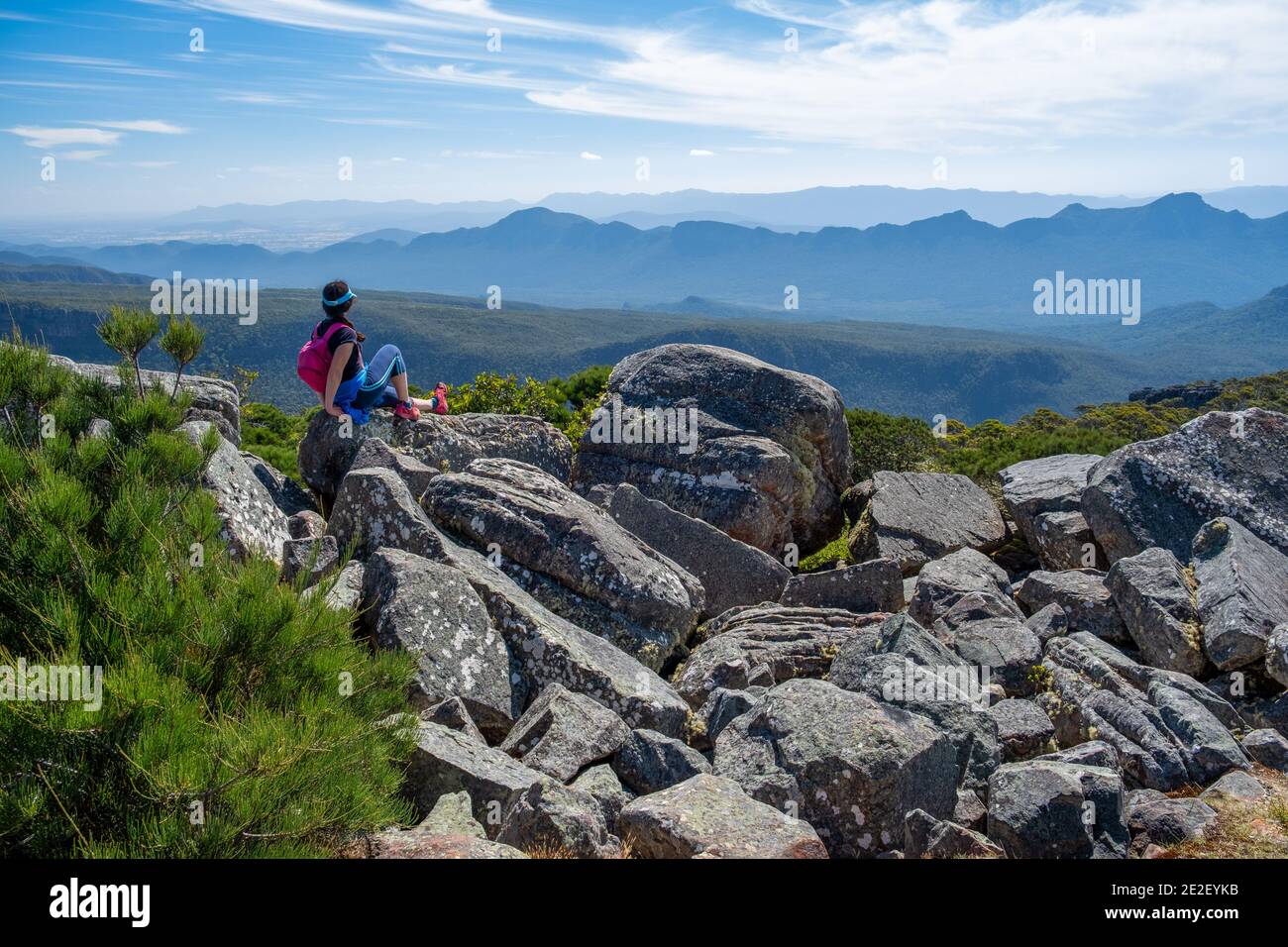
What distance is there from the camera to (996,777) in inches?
336

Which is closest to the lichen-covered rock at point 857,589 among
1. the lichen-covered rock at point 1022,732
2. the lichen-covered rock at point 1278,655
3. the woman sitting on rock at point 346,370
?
the lichen-covered rock at point 1022,732

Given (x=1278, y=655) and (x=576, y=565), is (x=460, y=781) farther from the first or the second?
(x=1278, y=655)

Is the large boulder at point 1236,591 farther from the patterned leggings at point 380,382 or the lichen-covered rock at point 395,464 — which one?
the patterned leggings at point 380,382

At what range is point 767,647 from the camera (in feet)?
39.8

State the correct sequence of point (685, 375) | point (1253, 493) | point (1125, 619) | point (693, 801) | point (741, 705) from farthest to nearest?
point (685, 375) → point (1253, 493) → point (1125, 619) → point (741, 705) → point (693, 801)

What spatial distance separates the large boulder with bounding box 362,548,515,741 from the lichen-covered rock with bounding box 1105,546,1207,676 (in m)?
7.76

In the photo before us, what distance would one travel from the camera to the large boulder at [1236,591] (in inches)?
441

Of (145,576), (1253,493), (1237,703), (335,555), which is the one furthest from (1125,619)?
(145,576)

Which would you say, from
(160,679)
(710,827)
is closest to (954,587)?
(710,827)

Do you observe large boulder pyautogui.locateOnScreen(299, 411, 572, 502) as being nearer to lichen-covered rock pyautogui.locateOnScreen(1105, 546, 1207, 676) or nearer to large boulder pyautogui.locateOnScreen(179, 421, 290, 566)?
large boulder pyautogui.locateOnScreen(179, 421, 290, 566)

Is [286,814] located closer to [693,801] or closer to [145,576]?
[145,576]

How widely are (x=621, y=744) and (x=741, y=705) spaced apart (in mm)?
1796

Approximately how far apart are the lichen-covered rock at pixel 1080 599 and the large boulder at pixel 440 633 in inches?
300
